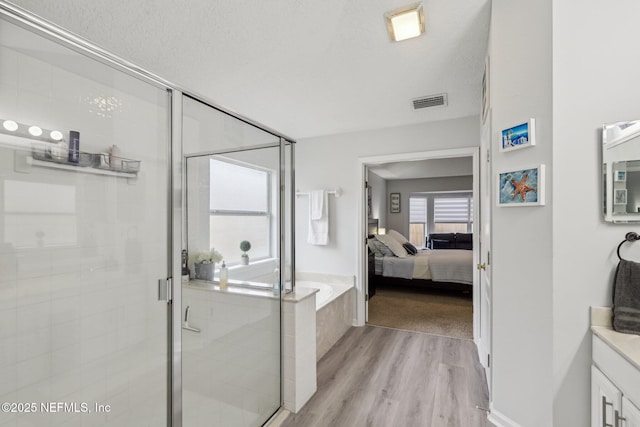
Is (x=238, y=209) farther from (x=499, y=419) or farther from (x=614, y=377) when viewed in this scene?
(x=499, y=419)

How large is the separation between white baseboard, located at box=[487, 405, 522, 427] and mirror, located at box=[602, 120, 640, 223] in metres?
1.24

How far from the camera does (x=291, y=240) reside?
2172mm

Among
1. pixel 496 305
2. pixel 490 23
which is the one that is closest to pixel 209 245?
pixel 496 305

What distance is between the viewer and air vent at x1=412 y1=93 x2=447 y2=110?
268 centimetres

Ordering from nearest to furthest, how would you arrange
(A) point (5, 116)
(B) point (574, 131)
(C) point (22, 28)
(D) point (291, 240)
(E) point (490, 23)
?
(C) point (22, 28) → (A) point (5, 116) → (B) point (574, 131) → (E) point (490, 23) → (D) point (291, 240)

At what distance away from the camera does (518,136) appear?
5.00 ft

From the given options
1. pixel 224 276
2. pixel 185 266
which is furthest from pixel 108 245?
pixel 224 276

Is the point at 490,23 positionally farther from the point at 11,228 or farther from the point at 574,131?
the point at 11,228

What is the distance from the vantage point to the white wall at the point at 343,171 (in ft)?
11.0

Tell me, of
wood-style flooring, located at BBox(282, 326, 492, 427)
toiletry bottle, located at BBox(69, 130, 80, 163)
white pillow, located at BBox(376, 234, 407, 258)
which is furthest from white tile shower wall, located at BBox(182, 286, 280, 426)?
white pillow, located at BBox(376, 234, 407, 258)

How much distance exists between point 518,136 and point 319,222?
2554 mm

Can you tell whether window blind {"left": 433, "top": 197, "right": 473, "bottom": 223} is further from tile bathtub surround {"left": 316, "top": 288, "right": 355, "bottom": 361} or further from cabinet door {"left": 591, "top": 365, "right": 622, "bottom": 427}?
cabinet door {"left": 591, "top": 365, "right": 622, "bottom": 427}

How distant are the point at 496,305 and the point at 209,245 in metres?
1.73

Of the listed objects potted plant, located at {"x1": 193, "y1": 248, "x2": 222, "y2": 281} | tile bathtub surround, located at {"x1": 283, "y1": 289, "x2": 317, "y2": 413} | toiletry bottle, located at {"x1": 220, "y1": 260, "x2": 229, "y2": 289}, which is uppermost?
potted plant, located at {"x1": 193, "y1": 248, "x2": 222, "y2": 281}
